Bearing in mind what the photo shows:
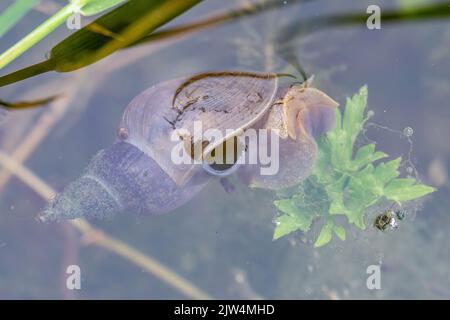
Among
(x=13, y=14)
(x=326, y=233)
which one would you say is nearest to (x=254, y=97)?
(x=326, y=233)

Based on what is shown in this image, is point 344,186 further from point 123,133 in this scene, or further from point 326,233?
point 123,133

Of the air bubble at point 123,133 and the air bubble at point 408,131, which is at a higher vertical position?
the air bubble at point 408,131

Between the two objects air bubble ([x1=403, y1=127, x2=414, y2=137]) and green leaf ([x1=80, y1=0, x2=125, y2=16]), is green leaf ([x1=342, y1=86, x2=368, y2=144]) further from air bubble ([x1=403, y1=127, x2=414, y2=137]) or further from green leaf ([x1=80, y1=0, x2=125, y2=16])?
green leaf ([x1=80, y1=0, x2=125, y2=16])

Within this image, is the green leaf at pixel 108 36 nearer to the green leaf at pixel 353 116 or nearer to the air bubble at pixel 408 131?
the green leaf at pixel 353 116

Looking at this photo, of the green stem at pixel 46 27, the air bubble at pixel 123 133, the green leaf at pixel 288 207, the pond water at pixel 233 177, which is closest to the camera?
the green stem at pixel 46 27

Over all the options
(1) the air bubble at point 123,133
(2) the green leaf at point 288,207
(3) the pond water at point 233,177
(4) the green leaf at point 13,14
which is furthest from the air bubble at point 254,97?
(4) the green leaf at point 13,14

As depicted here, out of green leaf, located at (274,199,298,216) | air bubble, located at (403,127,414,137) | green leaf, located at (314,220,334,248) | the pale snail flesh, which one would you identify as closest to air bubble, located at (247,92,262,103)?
the pale snail flesh

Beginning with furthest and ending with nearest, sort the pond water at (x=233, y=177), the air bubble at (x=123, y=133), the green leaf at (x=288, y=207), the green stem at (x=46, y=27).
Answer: the pond water at (x=233, y=177), the green leaf at (x=288, y=207), the air bubble at (x=123, y=133), the green stem at (x=46, y=27)
